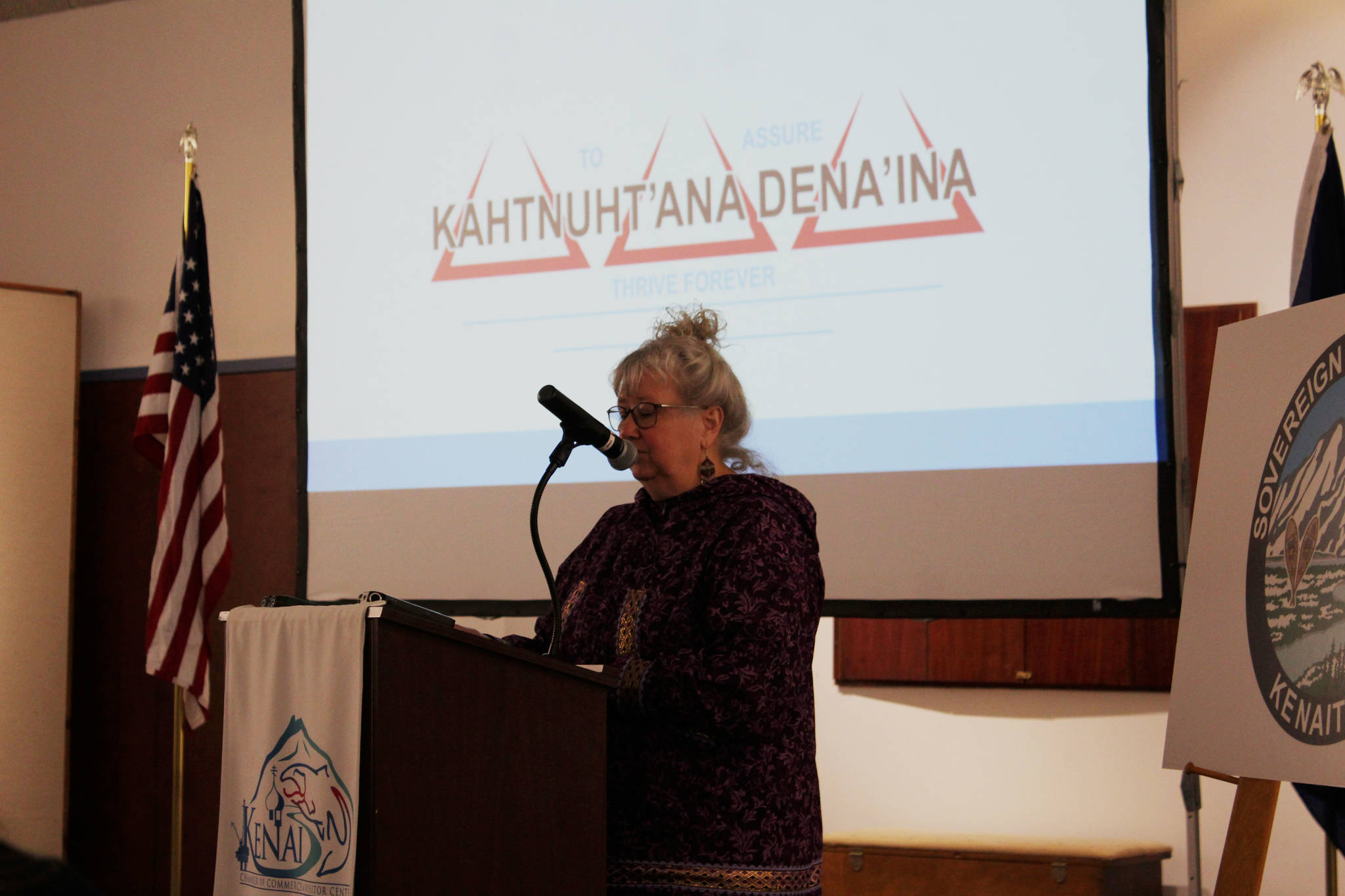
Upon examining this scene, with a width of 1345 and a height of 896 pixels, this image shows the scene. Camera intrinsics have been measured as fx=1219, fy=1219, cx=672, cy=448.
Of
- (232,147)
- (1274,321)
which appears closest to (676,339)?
(1274,321)

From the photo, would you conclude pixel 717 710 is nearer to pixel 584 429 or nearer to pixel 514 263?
pixel 584 429

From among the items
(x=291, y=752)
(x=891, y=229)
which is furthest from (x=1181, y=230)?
(x=291, y=752)

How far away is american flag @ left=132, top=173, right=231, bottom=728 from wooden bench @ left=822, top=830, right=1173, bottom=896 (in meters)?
2.05

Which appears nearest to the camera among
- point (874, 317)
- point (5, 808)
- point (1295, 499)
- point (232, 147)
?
point (1295, 499)

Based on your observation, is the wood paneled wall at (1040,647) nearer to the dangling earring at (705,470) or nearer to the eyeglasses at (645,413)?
the dangling earring at (705,470)

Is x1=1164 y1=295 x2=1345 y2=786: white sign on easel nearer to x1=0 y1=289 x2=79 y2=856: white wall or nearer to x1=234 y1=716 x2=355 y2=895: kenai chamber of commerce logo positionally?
x1=234 y1=716 x2=355 y2=895: kenai chamber of commerce logo

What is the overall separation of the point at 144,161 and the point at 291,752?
4.09 metres

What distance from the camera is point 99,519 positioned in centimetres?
487

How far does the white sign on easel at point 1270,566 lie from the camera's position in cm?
176

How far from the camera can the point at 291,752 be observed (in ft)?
4.99

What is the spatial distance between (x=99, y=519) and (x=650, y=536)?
142 inches

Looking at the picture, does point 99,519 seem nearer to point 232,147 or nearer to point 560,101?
point 232,147

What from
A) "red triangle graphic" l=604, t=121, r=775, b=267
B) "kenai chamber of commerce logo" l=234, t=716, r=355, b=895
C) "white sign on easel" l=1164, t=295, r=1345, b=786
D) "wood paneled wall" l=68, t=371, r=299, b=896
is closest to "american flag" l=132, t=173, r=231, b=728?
"wood paneled wall" l=68, t=371, r=299, b=896

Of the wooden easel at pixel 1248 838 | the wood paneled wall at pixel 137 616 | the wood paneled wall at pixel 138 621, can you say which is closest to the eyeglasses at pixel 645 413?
the wooden easel at pixel 1248 838
